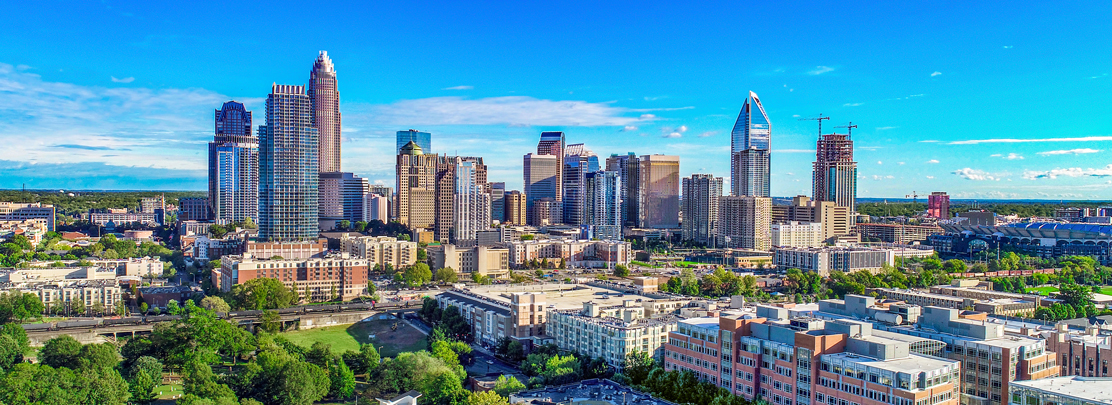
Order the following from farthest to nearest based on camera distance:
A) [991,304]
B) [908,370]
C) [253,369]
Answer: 1. [991,304]
2. [253,369]
3. [908,370]

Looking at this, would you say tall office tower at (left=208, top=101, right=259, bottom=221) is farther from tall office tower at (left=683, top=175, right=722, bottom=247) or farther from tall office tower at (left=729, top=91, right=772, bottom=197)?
tall office tower at (left=729, top=91, right=772, bottom=197)

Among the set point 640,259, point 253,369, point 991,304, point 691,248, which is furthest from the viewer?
point 691,248

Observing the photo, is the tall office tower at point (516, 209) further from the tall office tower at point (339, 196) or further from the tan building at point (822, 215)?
the tan building at point (822, 215)

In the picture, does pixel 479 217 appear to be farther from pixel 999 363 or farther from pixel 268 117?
pixel 999 363

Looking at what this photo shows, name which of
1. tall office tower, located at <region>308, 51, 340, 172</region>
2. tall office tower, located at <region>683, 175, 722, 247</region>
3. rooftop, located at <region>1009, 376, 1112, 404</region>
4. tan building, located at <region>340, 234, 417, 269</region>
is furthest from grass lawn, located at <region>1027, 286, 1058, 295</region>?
tall office tower, located at <region>308, 51, 340, 172</region>

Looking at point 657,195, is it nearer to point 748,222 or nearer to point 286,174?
point 748,222

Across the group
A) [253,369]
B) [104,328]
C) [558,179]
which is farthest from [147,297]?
[558,179]

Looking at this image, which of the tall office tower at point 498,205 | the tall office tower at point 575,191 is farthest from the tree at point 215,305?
the tall office tower at point 498,205
